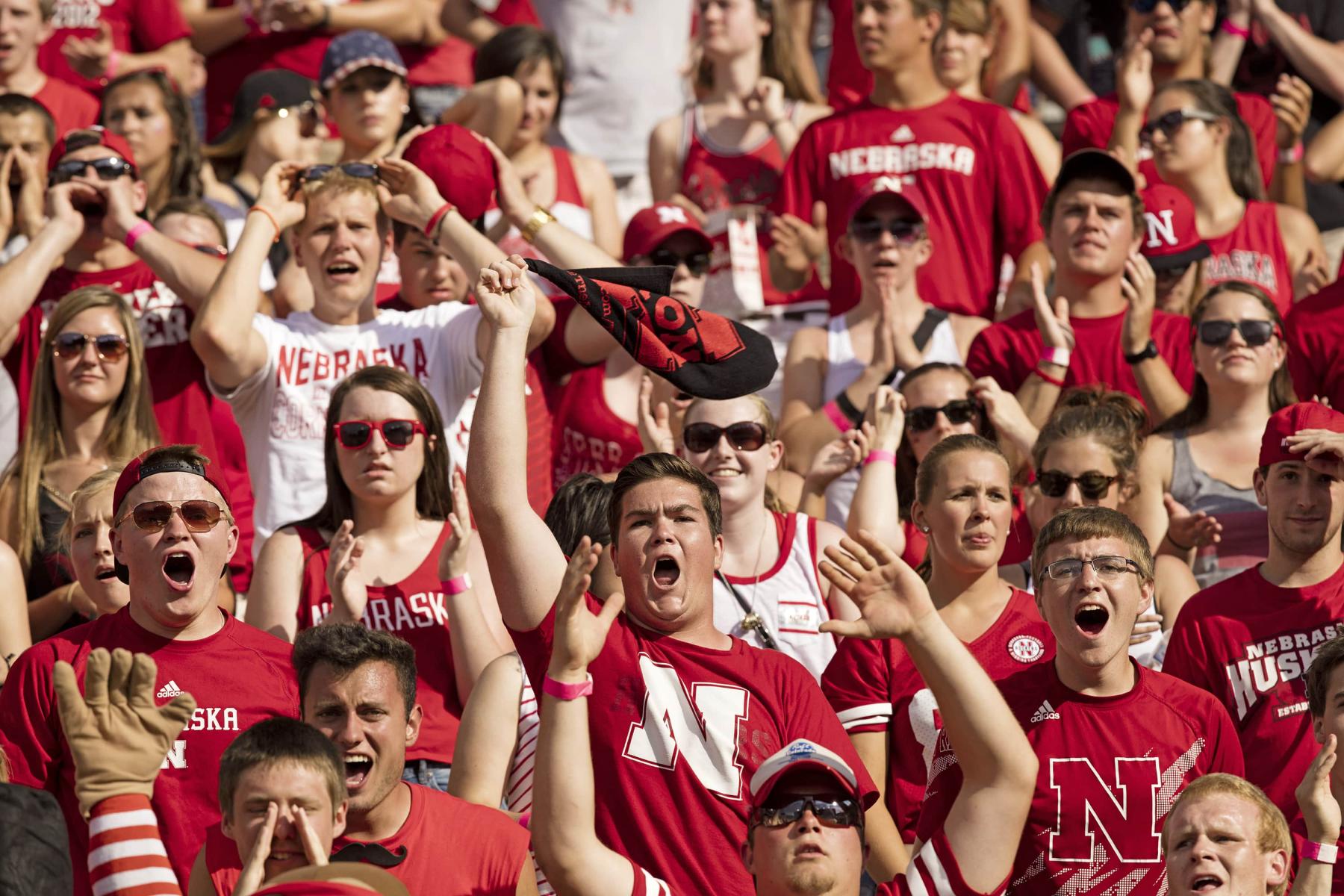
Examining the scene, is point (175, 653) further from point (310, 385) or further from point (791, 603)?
point (310, 385)

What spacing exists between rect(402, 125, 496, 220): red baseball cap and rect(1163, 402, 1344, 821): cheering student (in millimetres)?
2965

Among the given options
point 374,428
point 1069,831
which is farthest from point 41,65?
point 1069,831

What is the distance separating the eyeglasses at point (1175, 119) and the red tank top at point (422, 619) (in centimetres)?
413

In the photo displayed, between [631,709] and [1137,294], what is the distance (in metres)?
3.50

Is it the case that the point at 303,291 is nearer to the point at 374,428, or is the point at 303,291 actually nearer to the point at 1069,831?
the point at 374,428

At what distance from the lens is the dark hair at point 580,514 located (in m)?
6.18

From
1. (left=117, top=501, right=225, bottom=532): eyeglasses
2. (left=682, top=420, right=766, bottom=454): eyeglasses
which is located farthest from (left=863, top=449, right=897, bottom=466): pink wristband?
(left=117, top=501, right=225, bottom=532): eyeglasses

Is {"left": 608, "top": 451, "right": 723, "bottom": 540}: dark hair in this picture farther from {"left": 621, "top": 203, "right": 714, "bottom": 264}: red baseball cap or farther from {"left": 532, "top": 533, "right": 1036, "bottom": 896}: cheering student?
{"left": 621, "top": 203, "right": 714, "bottom": 264}: red baseball cap

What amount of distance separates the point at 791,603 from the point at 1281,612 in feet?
4.85

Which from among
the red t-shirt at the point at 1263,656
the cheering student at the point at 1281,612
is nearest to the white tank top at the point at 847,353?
the cheering student at the point at 1281,612

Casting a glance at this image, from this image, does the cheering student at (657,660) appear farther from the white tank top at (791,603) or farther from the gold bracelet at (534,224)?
the gold bracelet at (534,224)

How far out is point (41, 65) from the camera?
11.6 meters

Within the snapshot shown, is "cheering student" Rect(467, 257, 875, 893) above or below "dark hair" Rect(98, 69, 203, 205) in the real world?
below

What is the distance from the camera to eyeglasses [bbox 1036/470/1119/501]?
711cm
